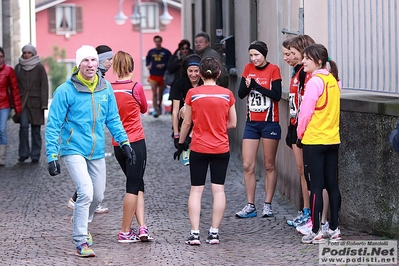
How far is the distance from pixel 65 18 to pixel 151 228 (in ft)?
194

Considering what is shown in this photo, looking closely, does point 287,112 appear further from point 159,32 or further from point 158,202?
point 159,32

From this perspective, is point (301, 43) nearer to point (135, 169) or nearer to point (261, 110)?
point (261, 110)

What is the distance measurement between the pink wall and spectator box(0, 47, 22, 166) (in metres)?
51.4

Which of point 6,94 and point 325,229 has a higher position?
point 6,94

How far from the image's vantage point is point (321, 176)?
25.5 ft

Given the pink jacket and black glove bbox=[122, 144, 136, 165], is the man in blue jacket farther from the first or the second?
the pink jacket

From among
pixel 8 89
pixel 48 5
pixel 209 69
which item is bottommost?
pixel 8 89

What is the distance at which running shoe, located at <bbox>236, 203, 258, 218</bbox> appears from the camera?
366 inches

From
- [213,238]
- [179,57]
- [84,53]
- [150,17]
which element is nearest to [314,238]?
[213,238]

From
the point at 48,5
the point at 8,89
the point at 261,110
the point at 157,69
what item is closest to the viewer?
the point at 261,110

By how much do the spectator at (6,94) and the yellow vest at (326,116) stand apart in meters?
6.94

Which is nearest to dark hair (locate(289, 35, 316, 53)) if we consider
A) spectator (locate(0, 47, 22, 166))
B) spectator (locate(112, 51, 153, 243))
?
spectator (locate(112, 51, 153, 243))

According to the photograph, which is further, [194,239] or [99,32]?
[99,32]

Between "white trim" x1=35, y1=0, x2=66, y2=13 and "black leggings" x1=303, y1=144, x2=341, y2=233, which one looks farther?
"white trim" x1=35, y1=0, x2=66, y2=13
